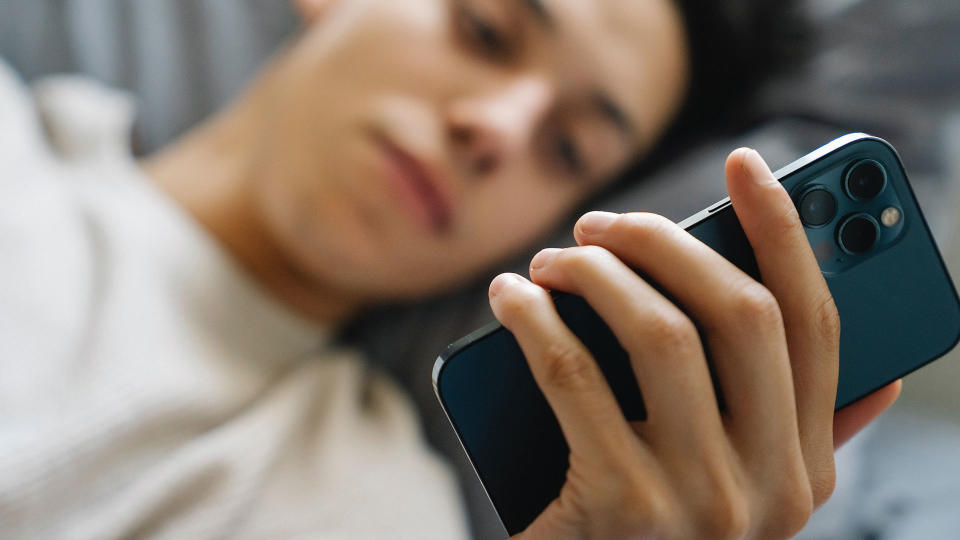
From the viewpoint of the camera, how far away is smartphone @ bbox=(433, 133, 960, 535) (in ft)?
0.79

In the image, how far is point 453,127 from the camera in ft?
1.53

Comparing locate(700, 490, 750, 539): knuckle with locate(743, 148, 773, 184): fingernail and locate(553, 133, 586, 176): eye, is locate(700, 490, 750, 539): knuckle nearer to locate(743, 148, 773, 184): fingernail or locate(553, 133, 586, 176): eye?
locate(743, 148, 773, 184): fingernail

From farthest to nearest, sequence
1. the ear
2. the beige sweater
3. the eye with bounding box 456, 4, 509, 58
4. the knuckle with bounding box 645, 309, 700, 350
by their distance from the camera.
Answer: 1. the ear
2. the eye with bounding box 456, 4, 509, 58
3. the beige sweater
4. the knuckle with bounding box 645, 309, 700, 350

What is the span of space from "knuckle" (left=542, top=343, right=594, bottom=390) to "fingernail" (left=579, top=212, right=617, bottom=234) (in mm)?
47

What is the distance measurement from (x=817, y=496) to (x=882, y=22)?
0.44 meters

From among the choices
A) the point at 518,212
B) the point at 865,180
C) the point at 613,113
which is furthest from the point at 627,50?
the point at 865,180

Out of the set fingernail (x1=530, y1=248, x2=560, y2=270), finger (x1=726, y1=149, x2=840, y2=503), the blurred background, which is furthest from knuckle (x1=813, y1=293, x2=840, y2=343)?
the blurred background

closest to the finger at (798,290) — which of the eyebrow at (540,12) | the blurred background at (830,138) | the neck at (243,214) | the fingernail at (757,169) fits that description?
Answer: the fingernail at (757,169)

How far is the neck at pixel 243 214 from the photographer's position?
22.9 inches

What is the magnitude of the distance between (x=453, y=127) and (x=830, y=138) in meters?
0.28

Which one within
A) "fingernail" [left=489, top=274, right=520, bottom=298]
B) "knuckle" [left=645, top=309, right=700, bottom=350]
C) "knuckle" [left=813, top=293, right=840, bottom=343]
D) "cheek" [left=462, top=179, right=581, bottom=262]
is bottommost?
"knuckle" [left=813, top=293, right=840, bottom=343]

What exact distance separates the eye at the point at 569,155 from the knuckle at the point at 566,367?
305 millimetres

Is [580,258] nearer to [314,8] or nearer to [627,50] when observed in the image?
[627,50]

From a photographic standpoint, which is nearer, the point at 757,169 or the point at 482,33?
the point at 757,169
